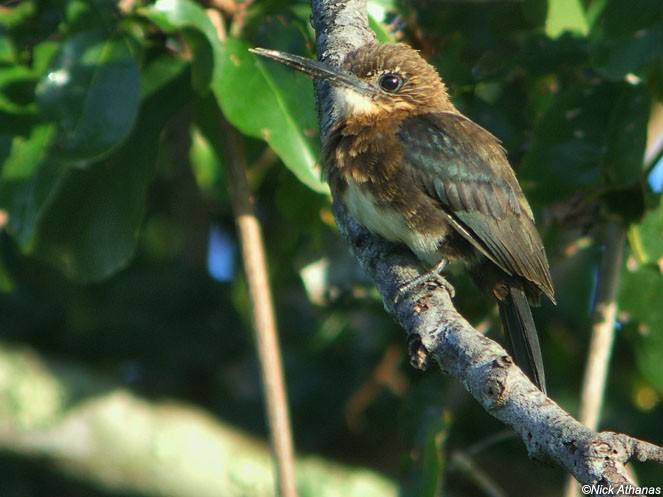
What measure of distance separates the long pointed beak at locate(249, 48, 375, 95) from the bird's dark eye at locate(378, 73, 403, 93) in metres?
0.17

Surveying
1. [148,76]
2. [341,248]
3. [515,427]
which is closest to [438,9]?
[341,248]

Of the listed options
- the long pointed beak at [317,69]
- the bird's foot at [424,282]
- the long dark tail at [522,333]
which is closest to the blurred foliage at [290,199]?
the long pointed beak at [317,69]

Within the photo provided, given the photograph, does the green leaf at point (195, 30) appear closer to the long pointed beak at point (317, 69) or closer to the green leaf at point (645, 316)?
the long pointed beak at point (317, 69)

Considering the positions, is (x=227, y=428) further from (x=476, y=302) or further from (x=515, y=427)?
(x=515, y=427)

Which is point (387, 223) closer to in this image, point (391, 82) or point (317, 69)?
point (317, 69)

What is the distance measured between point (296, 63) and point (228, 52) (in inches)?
10.2

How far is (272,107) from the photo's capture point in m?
3.38

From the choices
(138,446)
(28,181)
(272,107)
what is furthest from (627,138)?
(138,446)

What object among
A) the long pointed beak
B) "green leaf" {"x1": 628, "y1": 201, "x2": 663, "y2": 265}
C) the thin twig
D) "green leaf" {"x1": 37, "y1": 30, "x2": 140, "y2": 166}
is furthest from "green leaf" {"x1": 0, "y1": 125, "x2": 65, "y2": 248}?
"green leaf" {"x1": 628, "y1": 201, "x2": 663, "y2": 265}

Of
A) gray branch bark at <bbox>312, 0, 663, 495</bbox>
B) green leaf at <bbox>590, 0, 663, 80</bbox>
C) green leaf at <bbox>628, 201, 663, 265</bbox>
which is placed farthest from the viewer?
green leaf at <bbox>628, 201, 663, 265</bbox>

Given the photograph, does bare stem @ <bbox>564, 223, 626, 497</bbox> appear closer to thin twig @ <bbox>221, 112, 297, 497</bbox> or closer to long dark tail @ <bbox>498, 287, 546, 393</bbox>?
long dark tail @ <bbox>498, 287, 546, 393</bbox>

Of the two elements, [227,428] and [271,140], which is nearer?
[271,140]

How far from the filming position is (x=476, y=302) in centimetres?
398

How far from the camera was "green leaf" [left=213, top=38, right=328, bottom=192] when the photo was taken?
10.8ft
